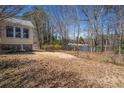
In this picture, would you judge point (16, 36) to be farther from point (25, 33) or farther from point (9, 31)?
point (25, 33)

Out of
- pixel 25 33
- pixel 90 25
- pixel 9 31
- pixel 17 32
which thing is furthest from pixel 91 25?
pixel 9 31

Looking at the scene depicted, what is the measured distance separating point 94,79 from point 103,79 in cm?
23

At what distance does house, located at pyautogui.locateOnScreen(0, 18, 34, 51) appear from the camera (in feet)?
28.0

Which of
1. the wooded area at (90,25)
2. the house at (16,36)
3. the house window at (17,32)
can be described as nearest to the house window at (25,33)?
the house at (16,36)

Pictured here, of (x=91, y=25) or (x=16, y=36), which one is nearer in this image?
(x=16, y=36)

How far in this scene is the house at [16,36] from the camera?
28.0 ft

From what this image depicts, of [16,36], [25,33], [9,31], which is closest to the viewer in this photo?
[9,31]

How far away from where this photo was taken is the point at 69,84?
324 cm

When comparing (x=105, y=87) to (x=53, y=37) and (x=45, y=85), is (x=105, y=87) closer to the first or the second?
(x=45, y=85)

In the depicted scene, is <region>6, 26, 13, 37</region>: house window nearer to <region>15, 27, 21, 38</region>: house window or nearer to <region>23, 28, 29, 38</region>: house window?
<region>15, 27, 21, 38</region>: house window

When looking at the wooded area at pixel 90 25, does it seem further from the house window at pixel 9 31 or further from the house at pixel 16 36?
the house window at pixel 9 31

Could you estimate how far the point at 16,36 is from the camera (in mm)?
9211

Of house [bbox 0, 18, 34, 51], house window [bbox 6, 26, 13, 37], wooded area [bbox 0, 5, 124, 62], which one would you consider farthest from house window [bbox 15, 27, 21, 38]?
wooded area [bbox 0, 5, 124, 62]
